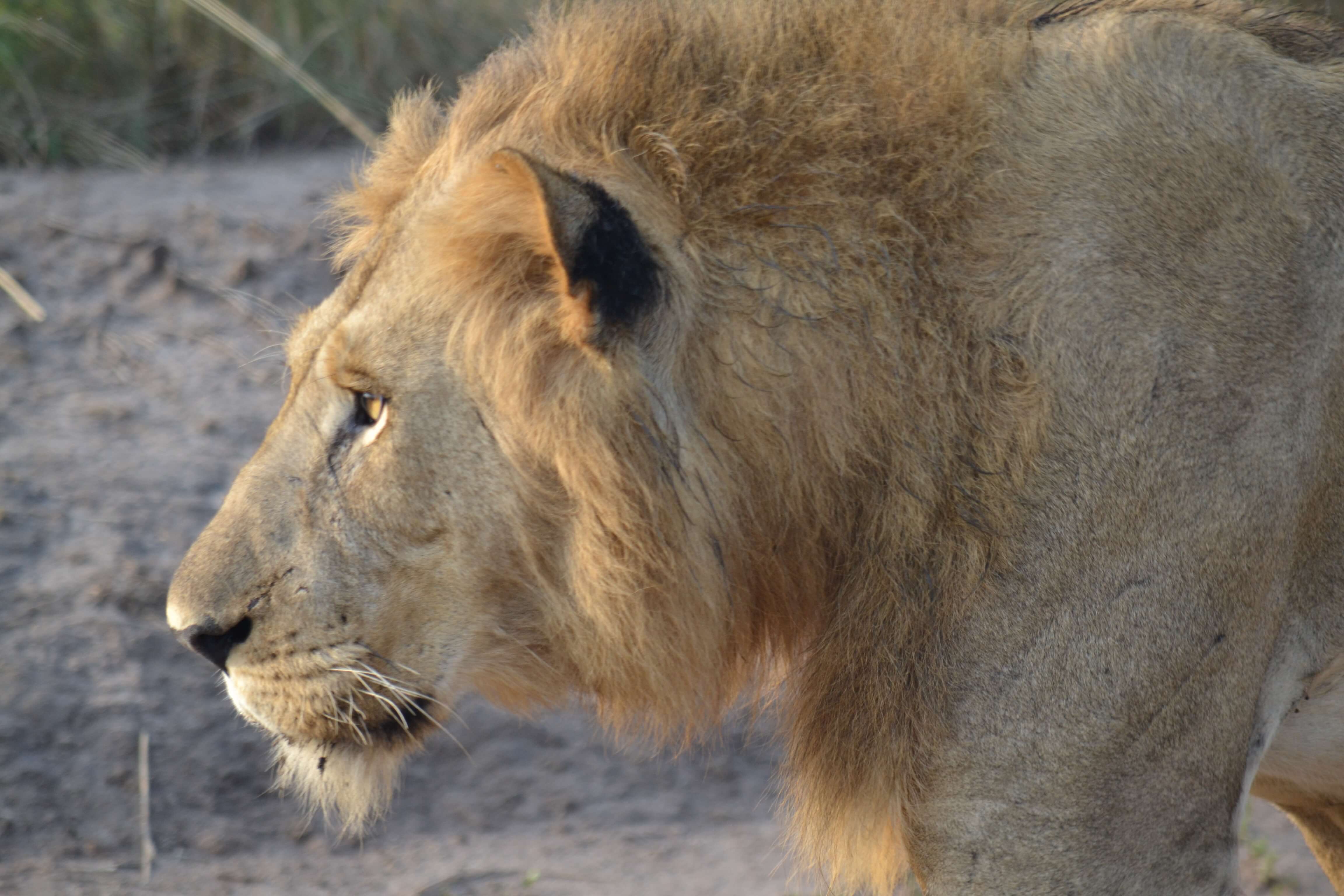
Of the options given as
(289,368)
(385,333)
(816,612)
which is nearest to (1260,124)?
(816,612)

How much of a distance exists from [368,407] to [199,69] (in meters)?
4.54

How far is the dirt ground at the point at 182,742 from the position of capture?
3.37 metres

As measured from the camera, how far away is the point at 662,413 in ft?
6.21

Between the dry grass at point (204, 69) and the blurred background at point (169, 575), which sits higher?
the dry grass at point (204, 69)

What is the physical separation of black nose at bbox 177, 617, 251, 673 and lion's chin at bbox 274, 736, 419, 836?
0.19m

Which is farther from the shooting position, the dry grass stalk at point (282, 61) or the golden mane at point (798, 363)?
the dry grass stalk at point (282, 61)

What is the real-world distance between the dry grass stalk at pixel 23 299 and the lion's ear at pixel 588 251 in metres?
3.33

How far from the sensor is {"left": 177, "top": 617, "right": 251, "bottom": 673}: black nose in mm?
2062

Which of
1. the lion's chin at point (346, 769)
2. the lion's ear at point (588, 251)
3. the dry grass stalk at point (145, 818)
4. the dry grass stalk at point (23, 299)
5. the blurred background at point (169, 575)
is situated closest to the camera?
the lion's ear at point (588, 251)

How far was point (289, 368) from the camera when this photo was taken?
2.24m

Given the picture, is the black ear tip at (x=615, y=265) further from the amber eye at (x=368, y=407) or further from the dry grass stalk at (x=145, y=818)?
the dry grass stalk at (x=145, y=818)

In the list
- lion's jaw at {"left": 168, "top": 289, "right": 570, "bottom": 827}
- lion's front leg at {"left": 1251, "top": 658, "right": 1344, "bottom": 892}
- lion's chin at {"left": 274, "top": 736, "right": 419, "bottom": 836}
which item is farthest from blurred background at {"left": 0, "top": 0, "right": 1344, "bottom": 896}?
lion's front leg at {"left": 1251, "top": 658, "right": 1344, "bottom": 892}

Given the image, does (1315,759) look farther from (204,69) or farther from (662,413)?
(204,69)

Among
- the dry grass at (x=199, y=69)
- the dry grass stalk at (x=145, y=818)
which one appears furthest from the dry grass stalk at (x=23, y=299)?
the dry grass stalk at (x=145, y=818)
